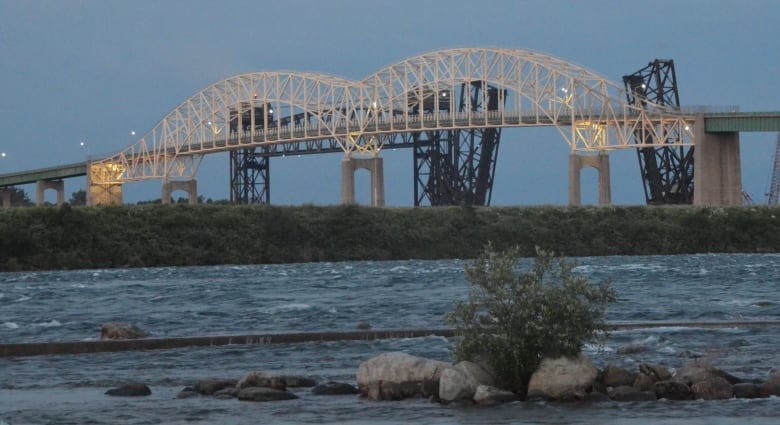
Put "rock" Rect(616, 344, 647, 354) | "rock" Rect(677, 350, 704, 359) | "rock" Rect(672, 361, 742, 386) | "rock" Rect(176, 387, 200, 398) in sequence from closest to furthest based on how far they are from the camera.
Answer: "rock" Rect(672, 361, 742, 386) → "rock" Rect(176, 387, 200, 398) → "rock" Rect(677, 350, 704, 359) → "rock" Rect(616, 344, 647, 354)

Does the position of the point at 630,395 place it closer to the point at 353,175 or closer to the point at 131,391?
the point at 131,391

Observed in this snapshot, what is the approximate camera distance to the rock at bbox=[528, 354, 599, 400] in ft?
66.7

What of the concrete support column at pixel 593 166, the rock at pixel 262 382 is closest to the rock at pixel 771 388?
the rock at pixel 262 382

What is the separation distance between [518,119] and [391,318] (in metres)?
110

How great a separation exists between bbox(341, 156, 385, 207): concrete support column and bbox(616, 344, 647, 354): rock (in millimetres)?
115762

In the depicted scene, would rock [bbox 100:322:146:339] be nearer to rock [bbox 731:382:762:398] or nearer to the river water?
the river water

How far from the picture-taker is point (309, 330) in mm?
33188

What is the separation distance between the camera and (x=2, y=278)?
215 feet

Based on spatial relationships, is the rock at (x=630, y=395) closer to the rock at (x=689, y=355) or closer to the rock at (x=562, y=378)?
the rock at (x=562, y=378)

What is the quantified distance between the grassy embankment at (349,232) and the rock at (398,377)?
6063cm

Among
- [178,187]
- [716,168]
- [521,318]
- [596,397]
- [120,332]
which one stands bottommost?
[596,397]

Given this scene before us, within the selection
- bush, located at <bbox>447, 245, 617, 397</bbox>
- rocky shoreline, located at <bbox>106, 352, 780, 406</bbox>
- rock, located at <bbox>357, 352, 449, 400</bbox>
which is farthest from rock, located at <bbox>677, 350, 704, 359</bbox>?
rock, located at <bbox>357, 352, 449, 400</bbox>

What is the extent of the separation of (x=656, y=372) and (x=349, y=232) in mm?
71728

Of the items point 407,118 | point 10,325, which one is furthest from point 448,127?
point 10,325
